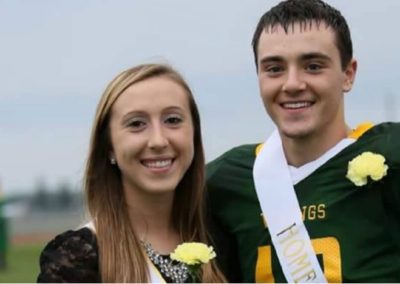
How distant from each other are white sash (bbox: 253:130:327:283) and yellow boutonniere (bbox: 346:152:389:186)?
0.29 metres

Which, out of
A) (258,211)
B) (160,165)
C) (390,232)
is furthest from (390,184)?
(160,165)

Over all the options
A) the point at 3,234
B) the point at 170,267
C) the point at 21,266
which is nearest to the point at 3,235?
the point at 3,234

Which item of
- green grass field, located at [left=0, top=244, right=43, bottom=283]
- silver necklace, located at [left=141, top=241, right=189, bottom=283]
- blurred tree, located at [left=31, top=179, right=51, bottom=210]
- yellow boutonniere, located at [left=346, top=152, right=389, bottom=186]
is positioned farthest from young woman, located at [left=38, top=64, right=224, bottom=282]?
blurred tree, located at [left=31, top=179, right=51, bottom=210]

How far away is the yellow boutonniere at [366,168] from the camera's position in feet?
15.5

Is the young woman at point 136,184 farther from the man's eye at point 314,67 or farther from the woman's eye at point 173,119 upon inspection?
the man's eye at point 314,67

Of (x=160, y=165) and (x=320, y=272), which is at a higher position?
(x=160, y=165)

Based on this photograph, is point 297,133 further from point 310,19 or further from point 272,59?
point 310,19

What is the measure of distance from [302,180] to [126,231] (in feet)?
2.78

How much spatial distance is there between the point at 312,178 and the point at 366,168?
0.34 metres

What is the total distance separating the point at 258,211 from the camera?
5164 mm

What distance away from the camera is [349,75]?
505 cm

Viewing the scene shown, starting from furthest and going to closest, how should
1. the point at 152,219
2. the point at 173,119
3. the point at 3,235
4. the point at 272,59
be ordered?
the point at 3,235 < the point at 272,59 < the point at 152,219 < the point at 173,119

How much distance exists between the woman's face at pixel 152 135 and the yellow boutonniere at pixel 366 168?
0.69 meters

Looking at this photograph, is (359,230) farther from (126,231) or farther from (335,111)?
(126,231)
